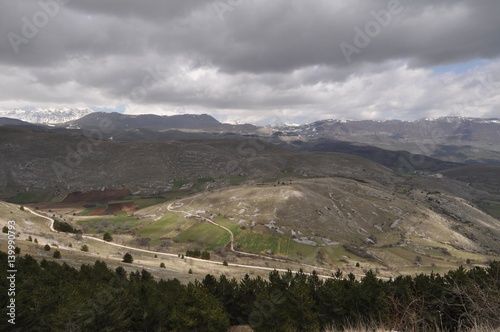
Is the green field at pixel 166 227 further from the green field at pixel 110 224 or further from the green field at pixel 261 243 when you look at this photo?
the green field at pixel 261 243

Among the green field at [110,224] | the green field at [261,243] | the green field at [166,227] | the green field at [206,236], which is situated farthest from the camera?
the green field at [110,224]

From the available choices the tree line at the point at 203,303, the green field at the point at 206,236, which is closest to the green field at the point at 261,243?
the green field at the point at 206,236

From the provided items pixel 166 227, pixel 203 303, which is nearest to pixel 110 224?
pixel 166 227

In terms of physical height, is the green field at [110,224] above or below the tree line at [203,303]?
below

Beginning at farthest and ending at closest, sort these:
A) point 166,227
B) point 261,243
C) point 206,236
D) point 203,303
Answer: point 166,227
point 206,236
point 261,243
point 203,303

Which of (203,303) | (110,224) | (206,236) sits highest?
(203,303)

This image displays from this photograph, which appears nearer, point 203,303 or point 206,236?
point 203,303

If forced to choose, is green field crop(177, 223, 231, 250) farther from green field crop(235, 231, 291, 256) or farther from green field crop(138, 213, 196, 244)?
green field crop(235, 231, 291, 256)

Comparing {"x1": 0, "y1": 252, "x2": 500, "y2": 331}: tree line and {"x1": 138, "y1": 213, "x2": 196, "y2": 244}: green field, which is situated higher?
{"x1": 0, "y1": 252, "x2": 500, "y2": 331}: tree line

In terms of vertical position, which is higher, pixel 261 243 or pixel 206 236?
pixel 206 236

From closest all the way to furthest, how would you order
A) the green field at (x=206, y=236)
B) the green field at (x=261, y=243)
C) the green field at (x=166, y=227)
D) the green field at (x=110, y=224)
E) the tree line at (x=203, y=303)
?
the tree line at (x=203, y=303) < the green field at (x=261, y=243) < the green field at (x=206, y=236) < the green field at (x=166, y=227) < the green field at (x=110, y=224)

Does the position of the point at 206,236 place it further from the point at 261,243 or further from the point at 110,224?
the point at 110,224

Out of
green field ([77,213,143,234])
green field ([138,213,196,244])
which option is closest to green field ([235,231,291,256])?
green field ([138,213,196,244])

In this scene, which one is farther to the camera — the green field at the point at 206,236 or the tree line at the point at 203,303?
the green field at the point at 206,236
